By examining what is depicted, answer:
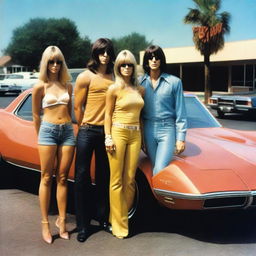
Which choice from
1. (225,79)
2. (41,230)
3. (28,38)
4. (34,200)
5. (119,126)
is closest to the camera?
(119,126)

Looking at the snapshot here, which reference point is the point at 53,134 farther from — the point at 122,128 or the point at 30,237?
the point at 30,237

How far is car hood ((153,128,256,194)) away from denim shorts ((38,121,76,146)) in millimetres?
857

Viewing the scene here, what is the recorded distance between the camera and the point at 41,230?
3980 millimetres

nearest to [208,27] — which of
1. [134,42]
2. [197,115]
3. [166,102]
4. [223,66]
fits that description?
[223,66]

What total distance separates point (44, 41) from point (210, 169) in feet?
170

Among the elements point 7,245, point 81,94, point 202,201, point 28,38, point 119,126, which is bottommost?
point 7,245

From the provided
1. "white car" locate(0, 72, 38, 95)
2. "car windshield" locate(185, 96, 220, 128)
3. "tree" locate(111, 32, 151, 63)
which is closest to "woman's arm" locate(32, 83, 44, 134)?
"car windshield" locate(185, 96, 220, 128)

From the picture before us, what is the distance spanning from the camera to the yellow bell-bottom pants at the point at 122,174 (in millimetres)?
3623

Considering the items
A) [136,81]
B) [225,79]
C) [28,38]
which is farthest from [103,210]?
[28,38]

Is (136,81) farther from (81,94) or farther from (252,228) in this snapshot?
(252,228)

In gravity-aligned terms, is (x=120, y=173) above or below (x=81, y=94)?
below

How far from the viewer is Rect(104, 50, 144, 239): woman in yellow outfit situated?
3.59 metres

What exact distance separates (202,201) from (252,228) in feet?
2.97

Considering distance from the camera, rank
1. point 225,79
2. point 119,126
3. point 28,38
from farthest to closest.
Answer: point 28,38 < point 225,79 < point 119,126
